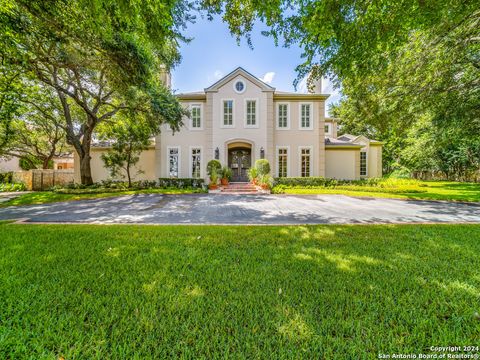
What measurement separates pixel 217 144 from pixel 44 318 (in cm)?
1404

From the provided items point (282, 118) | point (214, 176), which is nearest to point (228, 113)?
point (282, 118)

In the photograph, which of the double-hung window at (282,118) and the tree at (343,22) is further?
the double-hung window at (282,118)

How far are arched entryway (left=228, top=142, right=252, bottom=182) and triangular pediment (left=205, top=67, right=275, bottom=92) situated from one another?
4.65 meters

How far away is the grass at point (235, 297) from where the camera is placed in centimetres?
160

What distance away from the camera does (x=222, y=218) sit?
620cm

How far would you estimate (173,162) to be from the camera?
629 inches

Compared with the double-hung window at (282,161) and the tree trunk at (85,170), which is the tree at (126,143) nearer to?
the tree trunk at (85,170)

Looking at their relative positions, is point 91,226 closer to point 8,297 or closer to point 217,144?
point 8,297

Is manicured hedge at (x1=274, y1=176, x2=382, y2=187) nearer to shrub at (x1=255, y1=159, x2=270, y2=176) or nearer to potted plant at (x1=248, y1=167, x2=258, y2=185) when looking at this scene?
potted plant at (x1=248, y1=167, x2=258, y2=185)

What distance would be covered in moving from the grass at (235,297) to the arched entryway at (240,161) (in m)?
12.4

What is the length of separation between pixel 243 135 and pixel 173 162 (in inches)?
233

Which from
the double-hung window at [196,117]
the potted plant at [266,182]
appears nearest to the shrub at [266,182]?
the potted plant at [266,182]

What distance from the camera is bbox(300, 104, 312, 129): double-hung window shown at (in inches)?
625

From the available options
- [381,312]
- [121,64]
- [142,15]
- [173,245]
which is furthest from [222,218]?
[121,64]
